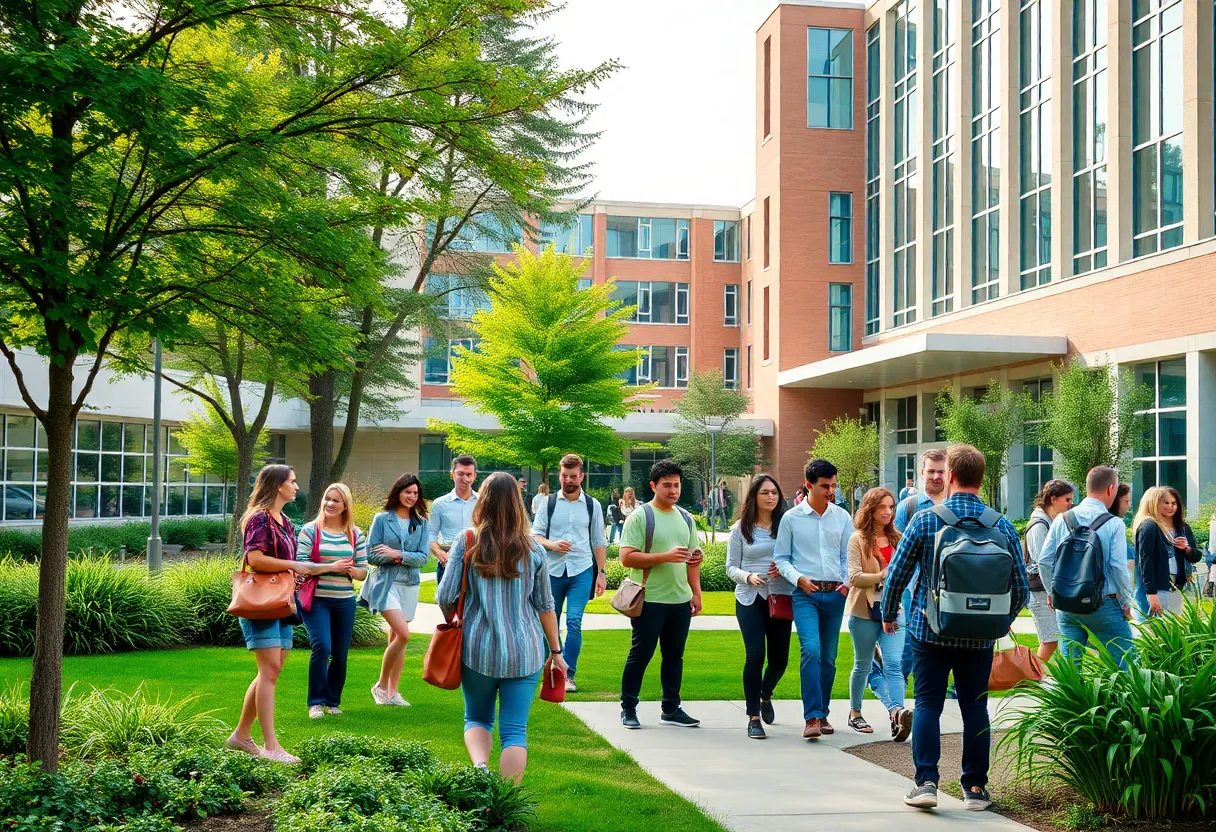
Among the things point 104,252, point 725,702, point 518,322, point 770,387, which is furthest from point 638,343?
point 104,252

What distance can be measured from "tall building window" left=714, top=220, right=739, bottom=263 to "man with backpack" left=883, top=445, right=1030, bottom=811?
56900 millimetres

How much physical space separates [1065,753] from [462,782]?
331 cm

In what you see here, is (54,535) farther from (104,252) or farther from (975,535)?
(975,535)

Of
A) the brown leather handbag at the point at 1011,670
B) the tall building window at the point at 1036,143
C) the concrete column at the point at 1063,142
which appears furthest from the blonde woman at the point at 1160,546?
the tall building window at the point at 1036,143

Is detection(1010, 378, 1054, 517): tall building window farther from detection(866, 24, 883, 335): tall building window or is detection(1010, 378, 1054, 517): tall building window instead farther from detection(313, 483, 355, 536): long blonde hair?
detection(313, 483, 355, 536): long blonde hair

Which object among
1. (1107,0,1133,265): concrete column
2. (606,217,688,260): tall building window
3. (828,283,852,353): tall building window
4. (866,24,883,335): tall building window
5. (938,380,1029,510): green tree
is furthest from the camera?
(606,217,688,260): tall building window

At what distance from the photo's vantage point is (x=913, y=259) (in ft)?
138

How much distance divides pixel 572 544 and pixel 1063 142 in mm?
26570

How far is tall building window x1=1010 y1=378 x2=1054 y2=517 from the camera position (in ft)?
108

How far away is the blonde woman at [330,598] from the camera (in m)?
8.88

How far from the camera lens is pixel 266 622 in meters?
7.27

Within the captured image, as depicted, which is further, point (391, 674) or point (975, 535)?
point (391, 674)

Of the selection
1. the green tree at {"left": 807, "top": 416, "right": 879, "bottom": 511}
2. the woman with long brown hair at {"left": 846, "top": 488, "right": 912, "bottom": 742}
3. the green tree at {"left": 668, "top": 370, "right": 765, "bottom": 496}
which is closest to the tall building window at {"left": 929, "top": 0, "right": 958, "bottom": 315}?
the green tree at {"left": 807, "top": 416, "right": 879, "bottom": 511}

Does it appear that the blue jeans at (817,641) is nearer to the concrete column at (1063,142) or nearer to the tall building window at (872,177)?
the concrete column at (1063,142)
